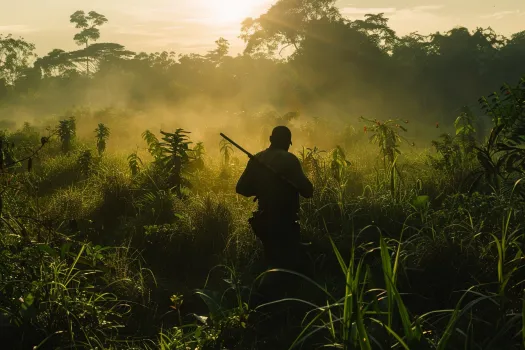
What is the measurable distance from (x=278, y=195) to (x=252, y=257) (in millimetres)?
1322

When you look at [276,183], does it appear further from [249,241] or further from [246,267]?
[249,241]

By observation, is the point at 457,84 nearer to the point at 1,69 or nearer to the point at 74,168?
the point at 74,168

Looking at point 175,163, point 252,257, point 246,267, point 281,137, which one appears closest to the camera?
point 281,137

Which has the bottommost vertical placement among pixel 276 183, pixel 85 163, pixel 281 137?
pixel 85 163

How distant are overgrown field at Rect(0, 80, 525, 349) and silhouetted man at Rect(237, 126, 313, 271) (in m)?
0.35

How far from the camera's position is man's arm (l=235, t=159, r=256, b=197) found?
4.85m

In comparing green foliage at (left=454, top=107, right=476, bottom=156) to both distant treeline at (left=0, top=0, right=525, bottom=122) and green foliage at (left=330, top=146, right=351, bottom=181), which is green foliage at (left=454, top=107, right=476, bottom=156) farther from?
distant treeline at (left=0, top=0, right=525, bottom=122)

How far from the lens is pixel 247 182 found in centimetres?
487

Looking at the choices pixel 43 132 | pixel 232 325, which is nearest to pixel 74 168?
pixel 232 325

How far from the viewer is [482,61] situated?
29.4 metres

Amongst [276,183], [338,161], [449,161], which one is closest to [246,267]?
[276,183]

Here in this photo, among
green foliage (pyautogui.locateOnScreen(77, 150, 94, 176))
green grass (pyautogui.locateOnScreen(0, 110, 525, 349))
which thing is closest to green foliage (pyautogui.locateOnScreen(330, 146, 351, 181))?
green grass (pyautogui.locateOnScreen(0, 110, 525, 349))

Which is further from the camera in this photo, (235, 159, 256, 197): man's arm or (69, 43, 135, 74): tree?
(69, 43, 135, 74): tree

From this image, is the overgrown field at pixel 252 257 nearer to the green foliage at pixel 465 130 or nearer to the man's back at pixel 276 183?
the green foliage at pixel 465 130
